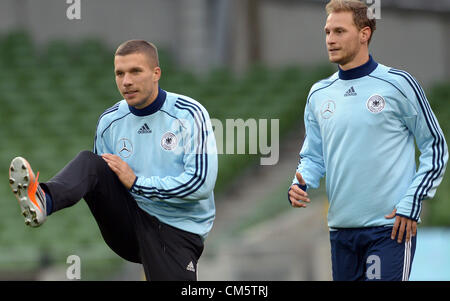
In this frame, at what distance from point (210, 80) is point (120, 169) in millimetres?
9939

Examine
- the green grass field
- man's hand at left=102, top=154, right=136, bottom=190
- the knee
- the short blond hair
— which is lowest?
the green grass field

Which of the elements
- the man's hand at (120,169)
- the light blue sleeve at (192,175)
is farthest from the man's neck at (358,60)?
the man's hand at (120,169)

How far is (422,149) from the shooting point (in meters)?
4.36

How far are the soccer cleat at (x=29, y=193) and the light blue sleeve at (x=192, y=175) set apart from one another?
0.64m

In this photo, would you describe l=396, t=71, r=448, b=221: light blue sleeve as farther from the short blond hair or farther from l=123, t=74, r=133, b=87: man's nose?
l=123, t=74, r=133, b=87: man's nose

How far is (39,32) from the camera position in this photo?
1584 centimetres

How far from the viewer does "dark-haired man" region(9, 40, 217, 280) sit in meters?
4.57

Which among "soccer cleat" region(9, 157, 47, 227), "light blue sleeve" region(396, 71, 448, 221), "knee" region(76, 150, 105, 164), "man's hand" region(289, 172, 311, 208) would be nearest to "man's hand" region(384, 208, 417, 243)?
"light blue sleeve" region(396, 71, 448, 221)

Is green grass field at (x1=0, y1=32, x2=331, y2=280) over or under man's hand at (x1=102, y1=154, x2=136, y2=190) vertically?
under

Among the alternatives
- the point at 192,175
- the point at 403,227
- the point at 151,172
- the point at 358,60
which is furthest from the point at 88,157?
the point at 403,227

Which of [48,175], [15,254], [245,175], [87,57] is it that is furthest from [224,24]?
[15,254]

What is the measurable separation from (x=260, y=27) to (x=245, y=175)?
3.50m

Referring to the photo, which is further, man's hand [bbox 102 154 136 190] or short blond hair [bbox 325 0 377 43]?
man's hand [bbox 102 154 136 190]

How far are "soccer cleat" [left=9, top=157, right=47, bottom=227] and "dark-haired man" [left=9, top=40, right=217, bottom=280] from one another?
0.35m
